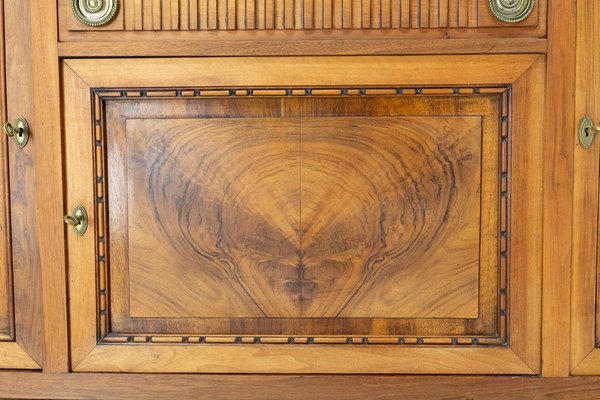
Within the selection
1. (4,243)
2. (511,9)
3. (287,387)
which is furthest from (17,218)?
(511,9)

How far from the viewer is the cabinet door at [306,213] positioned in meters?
0.67

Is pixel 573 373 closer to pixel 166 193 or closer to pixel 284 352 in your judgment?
pixel 284 352

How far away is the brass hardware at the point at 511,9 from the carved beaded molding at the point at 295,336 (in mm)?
75

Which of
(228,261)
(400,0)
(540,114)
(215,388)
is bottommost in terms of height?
(215,388)

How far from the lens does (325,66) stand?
0.67 meters

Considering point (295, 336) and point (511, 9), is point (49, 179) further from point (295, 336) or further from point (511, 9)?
point (511, 9)

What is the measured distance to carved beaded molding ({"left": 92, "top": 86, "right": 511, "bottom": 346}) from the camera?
67cm

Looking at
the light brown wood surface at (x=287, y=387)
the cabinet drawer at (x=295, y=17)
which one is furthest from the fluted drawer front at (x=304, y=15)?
the light brown wood surface at (x=287, y=387)

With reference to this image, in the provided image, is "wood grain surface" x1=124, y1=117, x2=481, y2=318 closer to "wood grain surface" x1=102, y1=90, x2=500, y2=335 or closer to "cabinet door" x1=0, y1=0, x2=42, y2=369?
"wood grain surface" x1=102, y1=90, x2=500, y2=335

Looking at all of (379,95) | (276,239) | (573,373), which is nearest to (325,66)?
(379,95)

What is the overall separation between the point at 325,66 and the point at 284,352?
1.08ft

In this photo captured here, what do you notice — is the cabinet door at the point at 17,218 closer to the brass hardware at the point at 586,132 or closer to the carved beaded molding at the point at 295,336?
the carved beaded molding at the point at 295,336

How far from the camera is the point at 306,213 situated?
→ 0.69m

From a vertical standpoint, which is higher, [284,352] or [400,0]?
[400,0]
